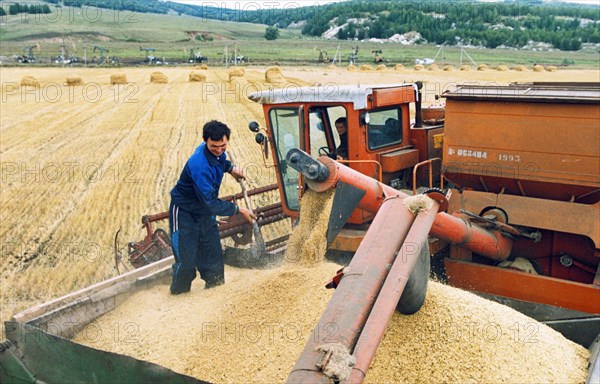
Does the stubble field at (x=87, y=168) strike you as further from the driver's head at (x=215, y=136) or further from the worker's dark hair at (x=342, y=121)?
the worker's dark hair at (x=342, y=121)

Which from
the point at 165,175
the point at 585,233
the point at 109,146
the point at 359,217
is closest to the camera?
the point at 585,233

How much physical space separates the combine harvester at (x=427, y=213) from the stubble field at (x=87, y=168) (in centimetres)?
195

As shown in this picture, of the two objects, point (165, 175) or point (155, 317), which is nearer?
point (155, 317)

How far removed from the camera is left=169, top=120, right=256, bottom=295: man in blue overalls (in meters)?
4.97

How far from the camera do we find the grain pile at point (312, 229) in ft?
13.2

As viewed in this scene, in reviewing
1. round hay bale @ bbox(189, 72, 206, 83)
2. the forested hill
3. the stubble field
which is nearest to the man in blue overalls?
the stubble field

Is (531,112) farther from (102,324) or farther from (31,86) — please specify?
(31,86)

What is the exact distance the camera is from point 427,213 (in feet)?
11.6

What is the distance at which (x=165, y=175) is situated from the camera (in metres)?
11.6

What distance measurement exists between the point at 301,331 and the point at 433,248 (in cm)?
181

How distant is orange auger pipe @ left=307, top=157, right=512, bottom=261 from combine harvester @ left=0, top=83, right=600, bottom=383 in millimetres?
10

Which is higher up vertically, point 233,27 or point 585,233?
point 233,27

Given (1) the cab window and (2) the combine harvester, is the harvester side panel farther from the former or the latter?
(1) the cab window

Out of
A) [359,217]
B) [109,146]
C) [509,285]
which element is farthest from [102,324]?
[109,146]
